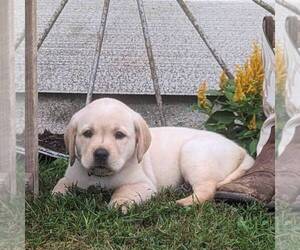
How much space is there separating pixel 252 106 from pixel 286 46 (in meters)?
1.86

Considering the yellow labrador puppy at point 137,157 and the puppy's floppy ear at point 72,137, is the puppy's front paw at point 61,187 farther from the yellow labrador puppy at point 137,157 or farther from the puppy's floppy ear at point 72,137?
the puppy's floppy ear at point 72,137

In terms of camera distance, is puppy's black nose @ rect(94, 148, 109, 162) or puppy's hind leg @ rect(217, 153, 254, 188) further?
puppy's hind leg @ rect(217, 153, 254, 188)

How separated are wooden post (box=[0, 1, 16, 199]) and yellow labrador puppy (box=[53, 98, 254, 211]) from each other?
0.59m

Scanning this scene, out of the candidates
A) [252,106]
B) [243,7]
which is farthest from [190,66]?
[252,106]

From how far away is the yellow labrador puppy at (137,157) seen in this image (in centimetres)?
322

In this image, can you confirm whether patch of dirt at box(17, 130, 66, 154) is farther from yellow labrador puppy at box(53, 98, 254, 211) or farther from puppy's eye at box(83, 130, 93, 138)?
puppy's eye at box(83, 130, 93, 138)

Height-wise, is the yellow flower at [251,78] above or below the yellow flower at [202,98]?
above

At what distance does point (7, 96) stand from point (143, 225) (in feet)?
2.54

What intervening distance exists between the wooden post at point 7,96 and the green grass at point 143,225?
0.30m

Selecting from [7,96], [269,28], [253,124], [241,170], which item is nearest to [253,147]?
[253,124]

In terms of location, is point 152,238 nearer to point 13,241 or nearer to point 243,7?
point 13,241

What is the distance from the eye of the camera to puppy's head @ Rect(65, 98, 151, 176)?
3.19 meters

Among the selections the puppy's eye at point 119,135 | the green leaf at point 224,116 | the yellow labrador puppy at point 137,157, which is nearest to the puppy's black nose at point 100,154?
the yellow labrador puppy at point 137,157

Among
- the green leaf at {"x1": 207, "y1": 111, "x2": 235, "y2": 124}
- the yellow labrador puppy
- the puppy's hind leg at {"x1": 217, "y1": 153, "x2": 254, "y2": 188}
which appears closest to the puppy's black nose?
the yellow labrador puppy
